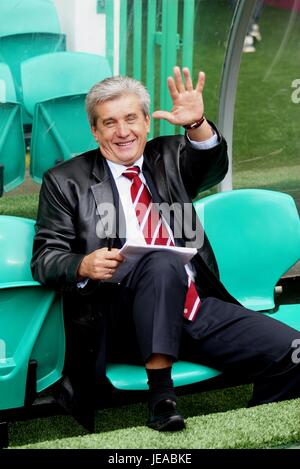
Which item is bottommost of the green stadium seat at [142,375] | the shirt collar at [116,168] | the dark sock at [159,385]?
the green stadium seat at [142,375]

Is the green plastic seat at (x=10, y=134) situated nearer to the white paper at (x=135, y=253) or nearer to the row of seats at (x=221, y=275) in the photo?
the row of seats at (x=221, y=275)

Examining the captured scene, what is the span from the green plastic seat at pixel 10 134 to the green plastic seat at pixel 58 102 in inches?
3.1

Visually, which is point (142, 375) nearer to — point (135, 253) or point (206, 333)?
point (206, 333)

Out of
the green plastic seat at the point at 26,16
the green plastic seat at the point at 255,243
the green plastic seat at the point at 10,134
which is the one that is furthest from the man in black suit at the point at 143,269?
the green plastic seat at the point at 26,16

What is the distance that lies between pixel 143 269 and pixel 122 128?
525 millimetres

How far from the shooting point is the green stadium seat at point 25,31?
16.6 feet

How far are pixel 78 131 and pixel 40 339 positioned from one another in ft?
6.50

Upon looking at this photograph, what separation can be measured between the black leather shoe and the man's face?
0.88 meters

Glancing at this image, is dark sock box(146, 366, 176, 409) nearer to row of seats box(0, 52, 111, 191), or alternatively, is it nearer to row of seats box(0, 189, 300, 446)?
row of seats box(0, 189, 300, 446)

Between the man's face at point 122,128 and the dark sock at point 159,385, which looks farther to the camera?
the man's face at point 122,128

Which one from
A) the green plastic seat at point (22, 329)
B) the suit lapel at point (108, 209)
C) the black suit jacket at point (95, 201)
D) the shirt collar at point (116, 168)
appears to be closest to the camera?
the green plastic seat at point (22, 329)

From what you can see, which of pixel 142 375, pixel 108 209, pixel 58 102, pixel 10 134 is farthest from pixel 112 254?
pixel 58 102

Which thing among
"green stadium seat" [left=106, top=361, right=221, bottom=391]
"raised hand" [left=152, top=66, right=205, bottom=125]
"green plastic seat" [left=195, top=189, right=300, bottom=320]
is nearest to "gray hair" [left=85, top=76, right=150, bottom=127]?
"raised hand" [left=152, top=66, right=205, bottom=125]

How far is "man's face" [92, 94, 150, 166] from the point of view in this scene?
3.69 metres
